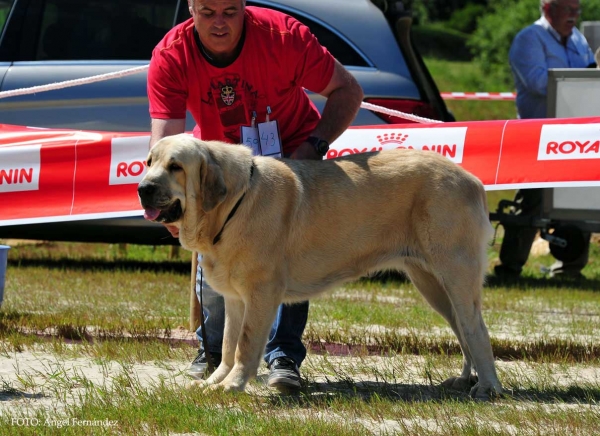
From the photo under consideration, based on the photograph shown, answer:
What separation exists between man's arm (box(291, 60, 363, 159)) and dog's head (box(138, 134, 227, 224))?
28.5 inches

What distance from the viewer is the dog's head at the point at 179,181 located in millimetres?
4594

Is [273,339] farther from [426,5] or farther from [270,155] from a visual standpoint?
[426,5]

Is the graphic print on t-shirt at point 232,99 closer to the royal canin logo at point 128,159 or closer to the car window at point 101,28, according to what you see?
the royal canin logo at point 128,159

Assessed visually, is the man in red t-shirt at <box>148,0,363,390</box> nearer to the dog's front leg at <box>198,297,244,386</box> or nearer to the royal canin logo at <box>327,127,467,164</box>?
the dog's front leg at <box>198,297,244,386</box>

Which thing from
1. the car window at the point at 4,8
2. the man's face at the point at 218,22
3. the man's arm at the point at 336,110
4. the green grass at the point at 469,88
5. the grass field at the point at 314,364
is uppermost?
the man's face at the point at 218,22

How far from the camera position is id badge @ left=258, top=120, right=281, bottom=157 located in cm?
534

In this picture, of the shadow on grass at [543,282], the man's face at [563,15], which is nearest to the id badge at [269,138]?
the shadow on grass at [543,282]

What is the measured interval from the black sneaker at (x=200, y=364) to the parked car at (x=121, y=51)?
3136 millimetres

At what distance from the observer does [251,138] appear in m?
5.34

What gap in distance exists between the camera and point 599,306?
27.4ft

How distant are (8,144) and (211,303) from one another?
3.19 m

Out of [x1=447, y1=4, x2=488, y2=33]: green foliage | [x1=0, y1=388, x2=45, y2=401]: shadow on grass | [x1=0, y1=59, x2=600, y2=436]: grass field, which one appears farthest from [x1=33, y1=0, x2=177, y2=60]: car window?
[x1=447, y1=4, x2=488, y2=33]: green foliage

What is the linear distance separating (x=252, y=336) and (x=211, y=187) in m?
0.74

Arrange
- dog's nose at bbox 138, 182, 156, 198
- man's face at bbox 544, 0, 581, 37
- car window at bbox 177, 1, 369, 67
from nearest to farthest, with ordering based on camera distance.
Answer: dog's nose at bbox 138, 182, 156, 198, car window at bbox 177, 1, 369, 67, man's face at bbox 544, 0, 581, 37
